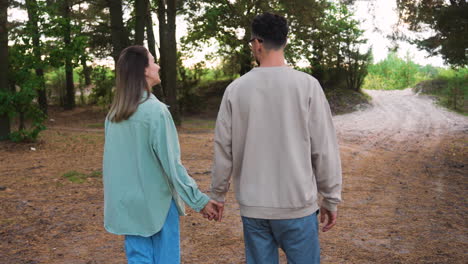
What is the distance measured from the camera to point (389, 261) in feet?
14.8

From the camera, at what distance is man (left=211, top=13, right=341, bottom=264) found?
2438 mm

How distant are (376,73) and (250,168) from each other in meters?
30.1

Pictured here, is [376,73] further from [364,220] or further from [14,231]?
[14,231]

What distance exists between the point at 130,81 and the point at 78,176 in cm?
633

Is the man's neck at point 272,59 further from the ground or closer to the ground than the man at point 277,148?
further from the ground

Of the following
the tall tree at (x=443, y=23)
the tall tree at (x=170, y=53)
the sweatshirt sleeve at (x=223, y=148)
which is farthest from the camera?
the tall tree at (x=170, y=53)

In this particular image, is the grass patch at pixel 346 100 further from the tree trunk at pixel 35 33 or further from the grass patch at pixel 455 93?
the tree trunk at pixel 35 33

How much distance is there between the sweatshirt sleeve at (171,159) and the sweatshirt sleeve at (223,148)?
0.15 metres

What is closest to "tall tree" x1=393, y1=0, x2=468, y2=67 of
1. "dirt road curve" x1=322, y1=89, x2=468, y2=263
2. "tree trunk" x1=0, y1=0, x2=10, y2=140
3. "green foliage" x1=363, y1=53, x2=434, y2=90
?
"dirt road curve" x1=322, y1=89, x2=468, y2=263

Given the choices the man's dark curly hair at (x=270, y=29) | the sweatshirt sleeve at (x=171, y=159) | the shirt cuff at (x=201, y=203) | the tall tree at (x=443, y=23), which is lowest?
the shirt cuff at (x=201, y=203)

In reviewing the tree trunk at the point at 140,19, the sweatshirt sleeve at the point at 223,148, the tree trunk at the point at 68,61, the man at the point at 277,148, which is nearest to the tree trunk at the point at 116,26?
the tree trunk at the point at 140,19

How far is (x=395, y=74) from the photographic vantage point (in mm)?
29594

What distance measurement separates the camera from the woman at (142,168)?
8.92 feet

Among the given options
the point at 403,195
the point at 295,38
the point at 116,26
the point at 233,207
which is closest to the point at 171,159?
the point at 233,207
